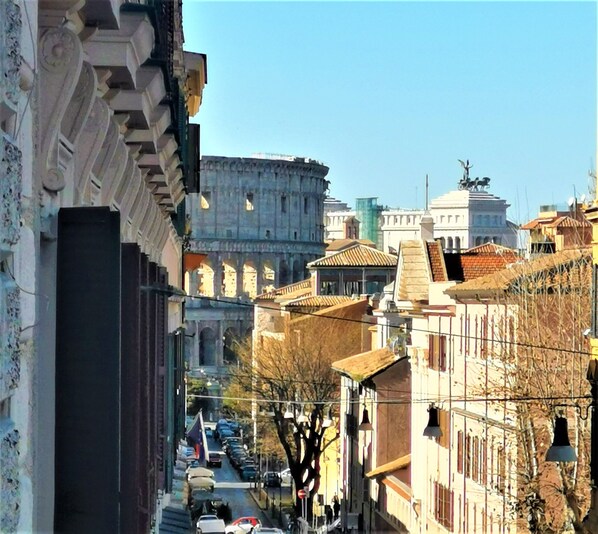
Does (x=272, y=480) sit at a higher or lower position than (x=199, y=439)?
lower

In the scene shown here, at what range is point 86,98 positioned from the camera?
23.2 feet

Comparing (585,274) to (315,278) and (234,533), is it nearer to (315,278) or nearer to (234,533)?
(234,533)

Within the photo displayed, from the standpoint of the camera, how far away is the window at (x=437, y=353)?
4019 centimetres

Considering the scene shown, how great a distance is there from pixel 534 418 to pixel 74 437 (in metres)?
22.5

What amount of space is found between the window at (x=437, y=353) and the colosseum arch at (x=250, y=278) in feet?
392

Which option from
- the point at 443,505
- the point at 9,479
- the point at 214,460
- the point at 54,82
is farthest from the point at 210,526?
the point at 9,479

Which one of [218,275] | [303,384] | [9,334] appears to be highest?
[218,275]

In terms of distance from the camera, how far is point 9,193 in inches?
178

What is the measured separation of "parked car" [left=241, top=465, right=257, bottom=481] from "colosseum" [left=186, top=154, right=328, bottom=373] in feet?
246

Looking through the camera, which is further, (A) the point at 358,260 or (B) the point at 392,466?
(A) the point at 358,260

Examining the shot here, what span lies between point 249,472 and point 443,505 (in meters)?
39.1

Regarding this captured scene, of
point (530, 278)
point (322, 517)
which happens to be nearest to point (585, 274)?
point (530, 278)

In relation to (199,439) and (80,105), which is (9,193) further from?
(199,439)

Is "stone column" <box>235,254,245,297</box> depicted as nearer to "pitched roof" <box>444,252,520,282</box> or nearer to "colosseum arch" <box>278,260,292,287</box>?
"colosseum arch" <box>278,260,292,287</box>
